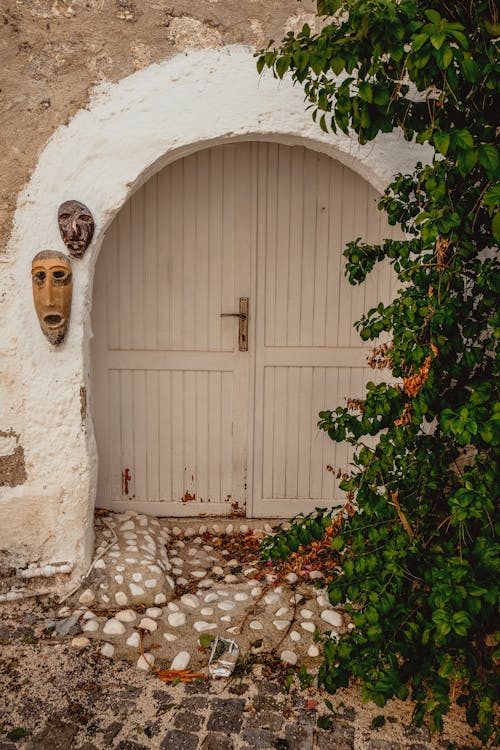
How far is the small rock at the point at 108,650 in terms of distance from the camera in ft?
9.80

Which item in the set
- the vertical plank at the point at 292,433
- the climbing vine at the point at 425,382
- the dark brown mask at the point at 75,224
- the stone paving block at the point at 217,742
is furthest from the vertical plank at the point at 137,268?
the stone paving block at the point at 217,742

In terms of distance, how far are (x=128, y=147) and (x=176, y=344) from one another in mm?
1311

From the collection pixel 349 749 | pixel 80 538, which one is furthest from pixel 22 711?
pixel 349 749

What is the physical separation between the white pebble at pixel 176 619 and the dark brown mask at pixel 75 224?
185cm

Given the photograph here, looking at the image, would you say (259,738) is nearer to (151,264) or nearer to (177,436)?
(177,436)

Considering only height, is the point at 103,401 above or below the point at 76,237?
below

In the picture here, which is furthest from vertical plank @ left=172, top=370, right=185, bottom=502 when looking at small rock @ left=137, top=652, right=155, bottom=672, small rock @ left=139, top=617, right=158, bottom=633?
small rock @ left=137, top=652, right=155, bottom=672

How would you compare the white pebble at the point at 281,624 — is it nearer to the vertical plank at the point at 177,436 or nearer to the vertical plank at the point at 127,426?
the vertical plank at the point at 177,436

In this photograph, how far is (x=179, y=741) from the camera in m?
2.51

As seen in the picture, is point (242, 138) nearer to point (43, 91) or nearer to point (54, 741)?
point (43, 91)

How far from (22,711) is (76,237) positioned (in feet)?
6.79

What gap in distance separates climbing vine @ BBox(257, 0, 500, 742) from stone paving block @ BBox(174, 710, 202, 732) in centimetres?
58

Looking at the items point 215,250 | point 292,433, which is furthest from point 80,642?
point 215,250

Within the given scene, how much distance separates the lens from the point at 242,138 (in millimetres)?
3207
